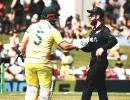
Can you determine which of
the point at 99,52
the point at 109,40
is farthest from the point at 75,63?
the point at 99,52

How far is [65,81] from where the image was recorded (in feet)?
65.3

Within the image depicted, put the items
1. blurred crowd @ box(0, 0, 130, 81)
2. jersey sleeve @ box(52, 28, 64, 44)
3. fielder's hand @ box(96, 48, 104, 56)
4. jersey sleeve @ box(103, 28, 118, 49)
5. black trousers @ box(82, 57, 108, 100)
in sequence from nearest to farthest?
1. jersey sleeve @ box(52, 28, 64, 44)
2. fielder's hand @ box(96, 48, 104, 56)
3. jersey sleeve @ box(103, 28, 118, 49)
4. black trousers @ box(82, 57, 108, 100)
5. blurred crowd @ box(0, 0, 130, 81)

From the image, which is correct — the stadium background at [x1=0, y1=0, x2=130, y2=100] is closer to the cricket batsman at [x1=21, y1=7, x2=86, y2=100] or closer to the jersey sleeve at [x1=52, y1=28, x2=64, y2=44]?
the cricket batsman at [x1=21, y1=7, x2=86, y2=100]

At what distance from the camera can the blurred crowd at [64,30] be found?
68.8ft

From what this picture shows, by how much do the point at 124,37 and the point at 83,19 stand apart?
9.89 feet

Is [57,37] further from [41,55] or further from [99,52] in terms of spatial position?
[99,52]

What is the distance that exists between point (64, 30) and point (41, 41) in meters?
13.3

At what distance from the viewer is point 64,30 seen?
2395 centimetres

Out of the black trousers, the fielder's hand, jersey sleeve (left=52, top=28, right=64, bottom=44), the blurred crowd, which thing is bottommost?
the black trousers

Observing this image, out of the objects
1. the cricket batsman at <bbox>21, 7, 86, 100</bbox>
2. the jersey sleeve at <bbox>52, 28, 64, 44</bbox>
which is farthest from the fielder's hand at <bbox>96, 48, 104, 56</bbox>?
the jersey sleeve at <bbox>52, 28, 64, 44</bbox>

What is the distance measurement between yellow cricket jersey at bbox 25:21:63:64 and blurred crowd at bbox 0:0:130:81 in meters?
9.41

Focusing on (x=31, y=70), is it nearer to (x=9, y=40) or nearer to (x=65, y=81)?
(x=65, y=81)

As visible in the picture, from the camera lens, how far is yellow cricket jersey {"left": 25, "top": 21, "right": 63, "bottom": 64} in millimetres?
10656

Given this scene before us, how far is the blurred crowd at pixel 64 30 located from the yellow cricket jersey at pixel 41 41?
371 inches
